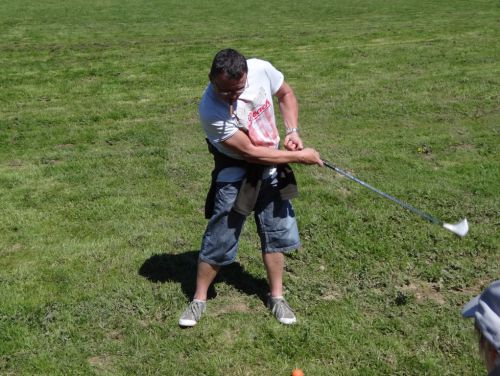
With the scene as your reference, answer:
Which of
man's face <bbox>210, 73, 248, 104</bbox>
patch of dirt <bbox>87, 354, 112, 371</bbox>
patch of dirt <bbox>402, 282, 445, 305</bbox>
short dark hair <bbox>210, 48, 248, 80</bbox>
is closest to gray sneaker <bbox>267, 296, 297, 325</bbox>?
patch of dirt <bbox>402, 282, 445, 305</bbox>

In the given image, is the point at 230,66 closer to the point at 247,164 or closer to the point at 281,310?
the point at 247,164

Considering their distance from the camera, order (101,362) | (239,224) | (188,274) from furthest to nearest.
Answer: (188,274) < (239,224) < (101,362)

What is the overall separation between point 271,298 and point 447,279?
1400 mm

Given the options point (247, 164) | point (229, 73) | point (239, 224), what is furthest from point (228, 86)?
point (239, 224)

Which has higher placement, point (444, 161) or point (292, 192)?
point (292, 192)

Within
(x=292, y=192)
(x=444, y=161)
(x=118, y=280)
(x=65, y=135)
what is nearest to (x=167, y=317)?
(x=118, y=280)

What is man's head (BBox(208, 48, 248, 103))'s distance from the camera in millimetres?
3400

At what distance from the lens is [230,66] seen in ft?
11.1

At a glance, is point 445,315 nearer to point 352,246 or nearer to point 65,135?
point 352,246

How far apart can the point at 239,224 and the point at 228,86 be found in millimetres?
1022

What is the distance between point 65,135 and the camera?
819 cm

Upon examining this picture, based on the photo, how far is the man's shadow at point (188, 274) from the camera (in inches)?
178

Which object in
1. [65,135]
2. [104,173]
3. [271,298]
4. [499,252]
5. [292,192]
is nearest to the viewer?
[292,192]

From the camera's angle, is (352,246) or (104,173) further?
(104,173)
